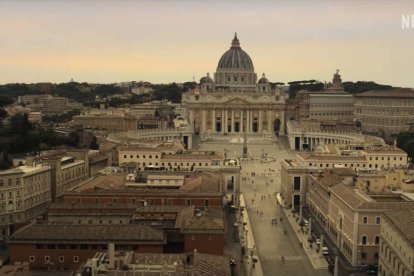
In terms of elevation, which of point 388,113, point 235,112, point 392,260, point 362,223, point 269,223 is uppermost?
point 388,113

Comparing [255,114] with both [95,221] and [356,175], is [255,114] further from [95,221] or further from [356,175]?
[95,221]

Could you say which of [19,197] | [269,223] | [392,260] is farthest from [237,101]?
[392,260]

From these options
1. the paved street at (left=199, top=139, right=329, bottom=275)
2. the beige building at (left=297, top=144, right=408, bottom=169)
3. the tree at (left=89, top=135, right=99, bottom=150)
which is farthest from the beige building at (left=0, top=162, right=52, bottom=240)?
the tree at (left=89, top=135, right=99, bottom=150)

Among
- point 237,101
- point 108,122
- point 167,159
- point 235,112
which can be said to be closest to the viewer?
point 167,159

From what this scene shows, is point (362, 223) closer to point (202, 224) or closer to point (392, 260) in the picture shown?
point (392, 260)

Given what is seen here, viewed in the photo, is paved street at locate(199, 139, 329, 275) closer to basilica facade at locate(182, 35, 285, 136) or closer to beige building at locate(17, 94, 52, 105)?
basilica facade at locate(182, 35, 285, 136)
